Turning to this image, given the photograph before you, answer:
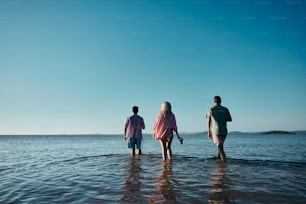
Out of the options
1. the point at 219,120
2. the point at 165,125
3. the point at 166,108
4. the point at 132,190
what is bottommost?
the point at 132,190

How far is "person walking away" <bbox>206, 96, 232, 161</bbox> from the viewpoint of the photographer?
8.68 metres

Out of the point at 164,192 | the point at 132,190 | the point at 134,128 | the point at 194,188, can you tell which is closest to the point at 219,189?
the point at 194,188

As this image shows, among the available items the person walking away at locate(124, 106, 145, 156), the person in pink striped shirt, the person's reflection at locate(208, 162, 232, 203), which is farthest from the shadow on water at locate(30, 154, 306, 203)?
the person walking away at locate(124, 106, 145, 156)

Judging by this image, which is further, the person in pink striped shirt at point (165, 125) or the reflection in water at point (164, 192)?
the person in pink striped shirt at point (165, 125)

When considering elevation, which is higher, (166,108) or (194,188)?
(166,108)

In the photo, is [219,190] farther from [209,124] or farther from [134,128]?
[134,128]

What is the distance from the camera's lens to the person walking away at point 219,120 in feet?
28.5

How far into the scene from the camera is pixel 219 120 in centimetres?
873

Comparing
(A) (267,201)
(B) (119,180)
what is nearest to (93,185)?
(B) (119,180)

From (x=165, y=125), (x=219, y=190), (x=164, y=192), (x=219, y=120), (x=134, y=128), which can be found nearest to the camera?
(x=164, y=192)

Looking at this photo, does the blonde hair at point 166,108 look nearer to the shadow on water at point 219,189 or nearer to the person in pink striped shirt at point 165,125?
the person in pink striped shirt at point 165,125

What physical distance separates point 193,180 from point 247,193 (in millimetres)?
1471

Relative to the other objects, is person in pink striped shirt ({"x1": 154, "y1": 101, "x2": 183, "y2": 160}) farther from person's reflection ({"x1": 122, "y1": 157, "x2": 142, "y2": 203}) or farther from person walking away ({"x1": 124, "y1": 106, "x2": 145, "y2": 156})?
person's reflection ({"x1": 122, "y1": 157, "x2": 142, "y2": 203})

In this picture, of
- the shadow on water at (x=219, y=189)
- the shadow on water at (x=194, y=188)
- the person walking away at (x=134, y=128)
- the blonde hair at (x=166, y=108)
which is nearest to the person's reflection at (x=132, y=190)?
the shadow on water at (x=194, y=188)
